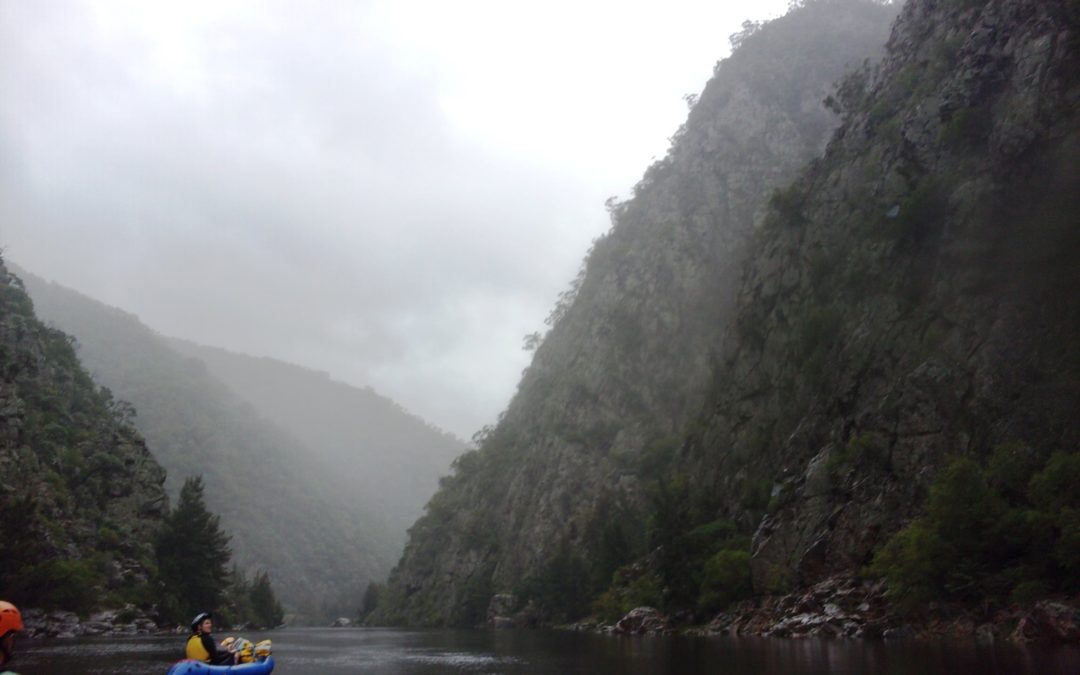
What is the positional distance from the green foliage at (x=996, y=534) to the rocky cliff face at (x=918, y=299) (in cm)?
419

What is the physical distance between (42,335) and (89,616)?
4620 centimetres

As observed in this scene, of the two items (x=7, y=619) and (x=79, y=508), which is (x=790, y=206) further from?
(x=7, y=619)

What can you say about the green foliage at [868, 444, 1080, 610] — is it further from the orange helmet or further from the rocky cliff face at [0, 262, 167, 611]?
the rocky cliff face at [0, 262, 167, 611]

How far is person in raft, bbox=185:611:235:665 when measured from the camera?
625 inches

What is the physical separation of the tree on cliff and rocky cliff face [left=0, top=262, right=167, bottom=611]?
2155 millimetres

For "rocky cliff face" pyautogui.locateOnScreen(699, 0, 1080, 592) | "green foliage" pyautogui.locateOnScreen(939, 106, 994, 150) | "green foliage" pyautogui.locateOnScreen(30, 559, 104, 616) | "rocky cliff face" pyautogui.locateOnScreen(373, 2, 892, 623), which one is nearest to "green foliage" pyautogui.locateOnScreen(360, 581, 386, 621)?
"rocky cliff face" pyautogui.locateOnScreen(373, 2, 892, 623)

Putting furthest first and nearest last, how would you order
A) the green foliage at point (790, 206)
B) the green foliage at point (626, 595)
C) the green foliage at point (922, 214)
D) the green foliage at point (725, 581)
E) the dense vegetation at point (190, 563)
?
the dense vegetation at point (190, 563) → the green foliage at point (790, 206) → the green foliage at point (626, 595) → the green foliage at point (725, 581) → the green foliage at point (922, 214)

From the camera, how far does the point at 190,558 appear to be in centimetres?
8938

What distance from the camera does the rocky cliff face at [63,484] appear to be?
6644 centimetres

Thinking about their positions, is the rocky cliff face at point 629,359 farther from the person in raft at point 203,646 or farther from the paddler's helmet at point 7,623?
the paddler's helmet at point 7,623

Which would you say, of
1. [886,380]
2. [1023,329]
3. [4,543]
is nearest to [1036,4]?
[1023,329]

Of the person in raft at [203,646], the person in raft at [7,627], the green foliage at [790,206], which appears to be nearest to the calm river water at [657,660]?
the person in raft at [203,646]

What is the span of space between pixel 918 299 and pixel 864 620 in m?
24.9

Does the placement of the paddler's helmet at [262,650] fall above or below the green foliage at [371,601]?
below
